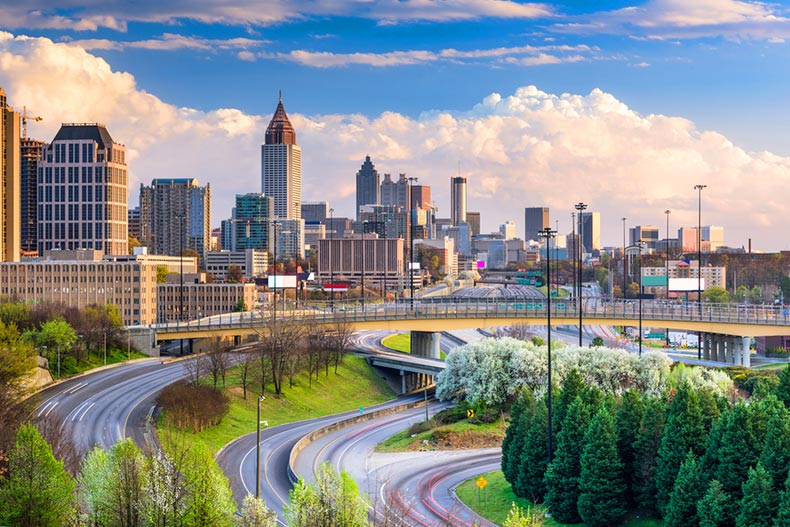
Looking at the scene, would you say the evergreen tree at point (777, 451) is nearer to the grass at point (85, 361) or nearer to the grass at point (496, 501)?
the grass at point (496, 501)

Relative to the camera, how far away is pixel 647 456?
146 feet

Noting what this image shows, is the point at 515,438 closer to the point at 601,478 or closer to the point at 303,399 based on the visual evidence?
the point at 601,478

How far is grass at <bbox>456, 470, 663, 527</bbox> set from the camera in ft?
145

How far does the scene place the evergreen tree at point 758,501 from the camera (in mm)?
36344

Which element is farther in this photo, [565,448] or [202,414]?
[202,414]

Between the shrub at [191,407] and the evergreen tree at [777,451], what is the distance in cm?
3734

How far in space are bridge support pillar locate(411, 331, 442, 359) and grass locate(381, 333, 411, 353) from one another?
10.2m

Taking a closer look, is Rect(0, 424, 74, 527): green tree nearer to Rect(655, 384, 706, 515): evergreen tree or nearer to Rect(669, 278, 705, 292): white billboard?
Rect(655, 384, 706, 515): evergreen tree

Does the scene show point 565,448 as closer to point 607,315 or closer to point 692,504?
point 692,504

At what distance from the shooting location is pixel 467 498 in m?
51.0

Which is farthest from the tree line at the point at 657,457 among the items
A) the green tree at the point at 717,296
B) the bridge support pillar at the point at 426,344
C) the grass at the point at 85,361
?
the green tree at the point at 717,296

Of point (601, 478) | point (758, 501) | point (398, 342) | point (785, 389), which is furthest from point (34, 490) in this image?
point (398, 342)

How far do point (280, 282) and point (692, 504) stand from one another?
95.4m

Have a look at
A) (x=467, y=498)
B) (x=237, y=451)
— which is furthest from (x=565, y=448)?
(x=237, y=451)
